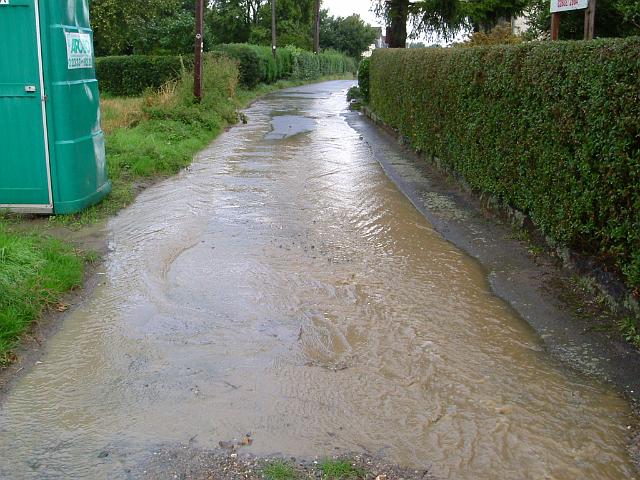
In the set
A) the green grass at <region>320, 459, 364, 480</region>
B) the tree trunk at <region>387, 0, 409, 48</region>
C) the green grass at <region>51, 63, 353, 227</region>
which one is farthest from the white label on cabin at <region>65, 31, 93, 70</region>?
the tree trunk at <region>387, 0, 409, 48</region>

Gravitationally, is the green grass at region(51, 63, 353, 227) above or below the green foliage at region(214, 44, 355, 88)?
below

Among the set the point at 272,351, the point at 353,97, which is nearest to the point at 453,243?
the point at 272,351

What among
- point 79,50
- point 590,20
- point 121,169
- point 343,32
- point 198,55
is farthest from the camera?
point 343,32

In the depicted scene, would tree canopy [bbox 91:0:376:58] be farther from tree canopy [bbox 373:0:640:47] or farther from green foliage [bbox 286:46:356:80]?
tree canopy [bbox 373:0:640:47]

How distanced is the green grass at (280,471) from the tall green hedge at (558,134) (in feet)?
9.18

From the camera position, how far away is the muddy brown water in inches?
146

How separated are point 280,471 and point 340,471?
30 centimetres

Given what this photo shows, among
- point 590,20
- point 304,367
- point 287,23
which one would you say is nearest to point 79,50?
point 304,367

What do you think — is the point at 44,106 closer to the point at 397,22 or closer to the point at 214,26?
the point at 397,22

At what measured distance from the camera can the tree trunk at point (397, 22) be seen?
77.3ft

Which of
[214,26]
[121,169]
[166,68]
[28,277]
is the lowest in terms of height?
[28,277]

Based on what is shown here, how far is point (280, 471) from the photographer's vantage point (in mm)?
3441

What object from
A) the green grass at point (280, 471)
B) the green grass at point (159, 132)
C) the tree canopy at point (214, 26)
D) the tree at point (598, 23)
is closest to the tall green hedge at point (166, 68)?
the green grass at point (159, 132)

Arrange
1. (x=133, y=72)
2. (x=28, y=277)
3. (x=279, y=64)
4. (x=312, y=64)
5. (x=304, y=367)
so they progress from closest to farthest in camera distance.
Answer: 1. (x=304, y=367)
2. (x=28, y=277)
3. (x=133, y=72)
4. (x=279, y=64)
5. (x=312, y=64)
